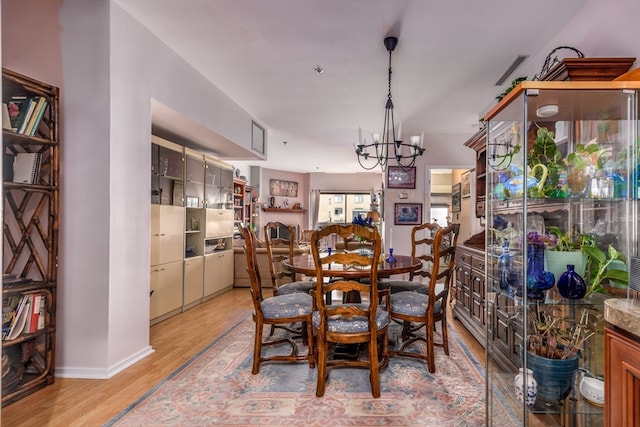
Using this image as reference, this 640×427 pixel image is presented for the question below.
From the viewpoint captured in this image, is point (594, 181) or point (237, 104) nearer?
point (594, 181)

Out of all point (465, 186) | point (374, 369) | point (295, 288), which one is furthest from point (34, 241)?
point (465, 186)

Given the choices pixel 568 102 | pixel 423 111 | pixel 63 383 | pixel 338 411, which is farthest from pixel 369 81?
pixel 63 383

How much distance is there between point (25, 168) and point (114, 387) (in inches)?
63.1

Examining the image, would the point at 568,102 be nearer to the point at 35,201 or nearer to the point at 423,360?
the point at 423,360

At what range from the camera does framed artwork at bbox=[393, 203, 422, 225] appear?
606 cm

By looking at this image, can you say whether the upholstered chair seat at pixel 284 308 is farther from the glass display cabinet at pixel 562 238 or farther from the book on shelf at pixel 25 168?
the book on shelf at pixel 25 168

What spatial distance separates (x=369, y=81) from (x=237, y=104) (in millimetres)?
1887

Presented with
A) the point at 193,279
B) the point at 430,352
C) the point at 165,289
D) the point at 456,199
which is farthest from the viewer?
the point at 456,199

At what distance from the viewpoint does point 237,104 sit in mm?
4797

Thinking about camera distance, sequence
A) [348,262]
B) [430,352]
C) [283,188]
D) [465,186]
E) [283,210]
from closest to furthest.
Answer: [348,262]
[430,352]
[465,186]
[283,210]
[283,188]

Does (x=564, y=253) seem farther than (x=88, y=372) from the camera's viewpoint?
No

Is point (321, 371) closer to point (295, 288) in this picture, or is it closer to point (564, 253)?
point (295, 288)

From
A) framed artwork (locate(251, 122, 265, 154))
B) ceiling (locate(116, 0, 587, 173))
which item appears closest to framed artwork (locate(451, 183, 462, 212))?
ceiling (locate(116, 0, 587, 173))

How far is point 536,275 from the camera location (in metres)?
1.70
